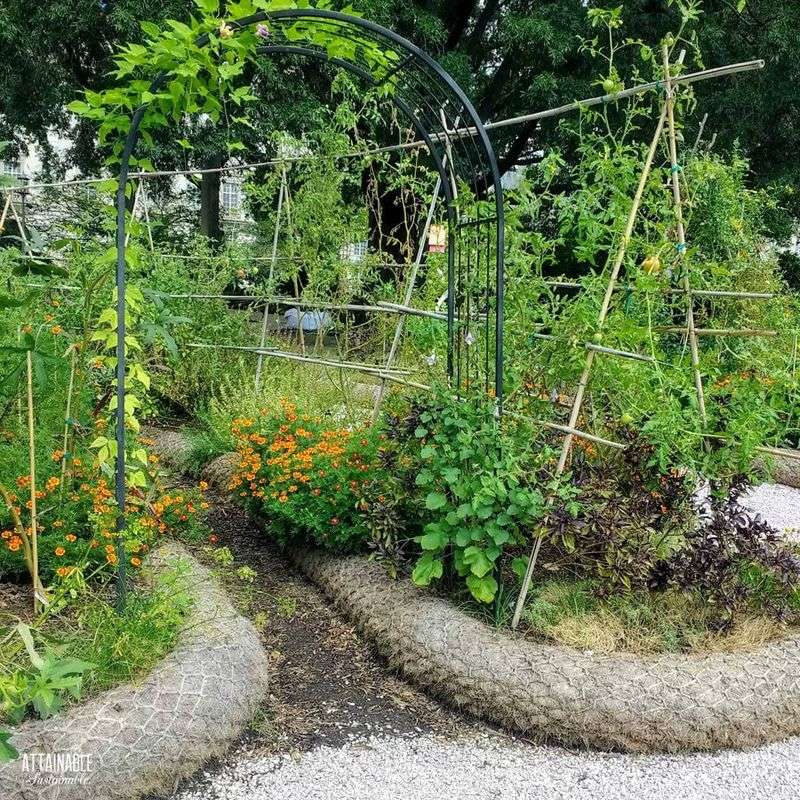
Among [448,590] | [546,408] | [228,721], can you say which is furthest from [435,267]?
[228,721]

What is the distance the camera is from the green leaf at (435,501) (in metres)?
3.08

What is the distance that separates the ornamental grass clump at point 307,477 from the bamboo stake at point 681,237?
1.55 m

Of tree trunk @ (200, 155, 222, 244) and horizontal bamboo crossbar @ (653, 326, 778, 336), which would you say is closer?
horizontal bamboo crossbar @ (653, 326, 778, 336)

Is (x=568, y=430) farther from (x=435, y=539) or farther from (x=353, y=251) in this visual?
(x=353, y=251)

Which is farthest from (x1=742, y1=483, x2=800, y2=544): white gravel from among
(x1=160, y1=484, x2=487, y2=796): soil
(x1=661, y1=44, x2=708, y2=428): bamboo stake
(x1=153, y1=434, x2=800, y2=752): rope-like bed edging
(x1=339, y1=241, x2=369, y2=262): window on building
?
(x1=339, y1=241, x2=369, y2=262): window on building

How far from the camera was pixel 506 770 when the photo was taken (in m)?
2.50

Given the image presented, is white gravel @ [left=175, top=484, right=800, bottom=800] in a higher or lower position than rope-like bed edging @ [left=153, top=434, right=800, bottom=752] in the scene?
lower

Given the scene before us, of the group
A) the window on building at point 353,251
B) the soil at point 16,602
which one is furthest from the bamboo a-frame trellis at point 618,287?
the window on building at point 353,251

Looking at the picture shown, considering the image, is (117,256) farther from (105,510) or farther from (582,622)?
(582,622)

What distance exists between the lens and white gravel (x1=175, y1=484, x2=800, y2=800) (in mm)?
2381

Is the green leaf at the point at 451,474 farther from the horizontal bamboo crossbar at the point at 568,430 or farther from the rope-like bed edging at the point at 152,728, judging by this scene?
the rope-like bed edging at the point at 152,728

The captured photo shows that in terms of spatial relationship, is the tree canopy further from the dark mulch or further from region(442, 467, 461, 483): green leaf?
region(442, 467, 461, 483): green leaf

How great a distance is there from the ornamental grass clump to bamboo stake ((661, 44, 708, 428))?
1553 millimetres

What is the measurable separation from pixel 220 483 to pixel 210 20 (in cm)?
318
